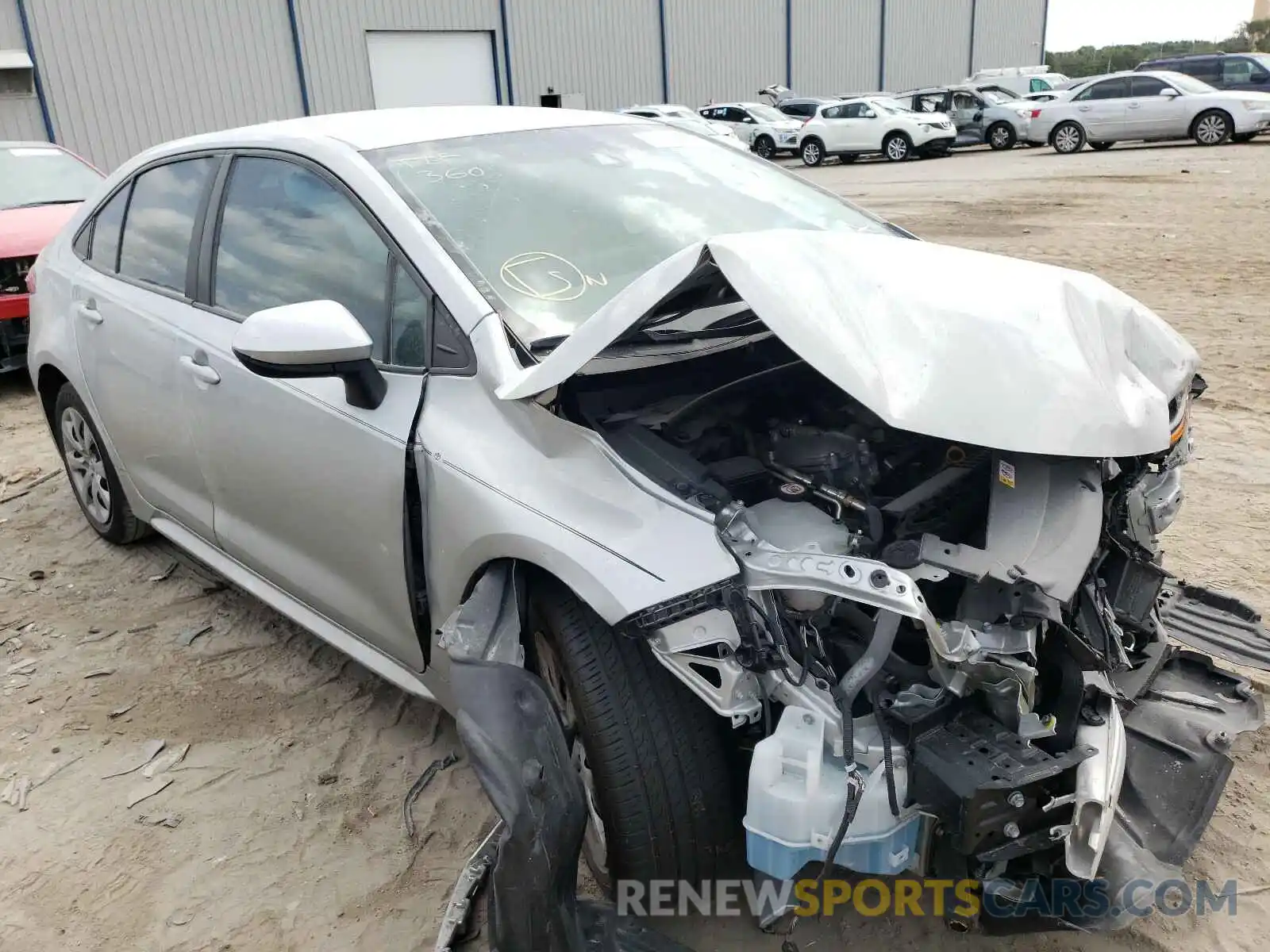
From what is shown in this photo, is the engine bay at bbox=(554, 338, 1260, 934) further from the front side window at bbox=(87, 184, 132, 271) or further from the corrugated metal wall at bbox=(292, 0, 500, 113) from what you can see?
the corrugated metal wall at bbox=(292, 0, 500, 113)

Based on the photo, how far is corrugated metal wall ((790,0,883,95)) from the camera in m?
31.0

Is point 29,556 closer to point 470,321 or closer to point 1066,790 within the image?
point 470,321

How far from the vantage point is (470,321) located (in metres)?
2.30

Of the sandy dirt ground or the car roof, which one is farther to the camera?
the car roof

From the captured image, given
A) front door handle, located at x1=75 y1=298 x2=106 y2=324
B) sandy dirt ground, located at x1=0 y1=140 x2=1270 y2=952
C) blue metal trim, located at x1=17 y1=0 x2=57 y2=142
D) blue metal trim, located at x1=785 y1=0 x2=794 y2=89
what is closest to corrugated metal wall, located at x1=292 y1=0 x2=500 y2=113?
blue metal trim, located at x1=17 y1=0 x2=57 y2=142

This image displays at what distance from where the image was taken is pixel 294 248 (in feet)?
9.27

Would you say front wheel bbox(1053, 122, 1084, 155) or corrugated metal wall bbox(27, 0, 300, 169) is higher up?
corrugated metal wall bbox(27, 0, 300, 169)

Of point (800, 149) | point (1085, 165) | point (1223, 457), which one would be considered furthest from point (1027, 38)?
point (1223, 457)

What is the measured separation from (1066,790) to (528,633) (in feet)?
3.69

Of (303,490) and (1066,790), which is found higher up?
(303,490)

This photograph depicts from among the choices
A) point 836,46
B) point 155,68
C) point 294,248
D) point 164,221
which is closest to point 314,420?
point 294,248

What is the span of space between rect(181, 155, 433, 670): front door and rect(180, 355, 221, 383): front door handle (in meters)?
0.02

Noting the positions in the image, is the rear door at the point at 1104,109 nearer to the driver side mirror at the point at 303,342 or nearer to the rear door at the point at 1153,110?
the rear door at the point at 1153,110

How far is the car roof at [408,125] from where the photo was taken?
2.83m
